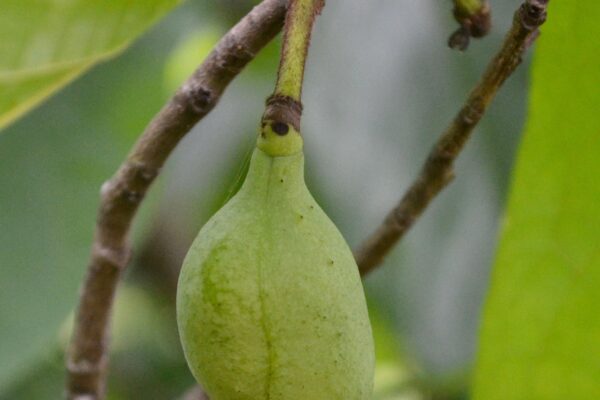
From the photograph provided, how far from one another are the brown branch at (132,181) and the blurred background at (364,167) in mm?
339

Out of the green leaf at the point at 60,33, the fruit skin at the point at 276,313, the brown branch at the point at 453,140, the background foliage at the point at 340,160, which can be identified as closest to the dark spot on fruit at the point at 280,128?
the fruit skin at the point at 276,313

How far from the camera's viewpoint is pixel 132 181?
1038 mm

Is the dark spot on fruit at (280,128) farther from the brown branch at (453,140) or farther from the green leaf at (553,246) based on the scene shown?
the green leaf at (553,246)

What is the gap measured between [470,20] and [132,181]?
1.11 ft

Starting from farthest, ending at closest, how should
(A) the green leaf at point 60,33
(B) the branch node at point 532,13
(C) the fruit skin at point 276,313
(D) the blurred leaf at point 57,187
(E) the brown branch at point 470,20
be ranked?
(D) the blurred leaf at point 57,187
(A) the green leaf at point 60,33
(E) the brown branch at point 470,20
(B) the branch node at point 532,13
(C) the fruit skin at point 276,313

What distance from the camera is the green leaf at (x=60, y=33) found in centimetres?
108

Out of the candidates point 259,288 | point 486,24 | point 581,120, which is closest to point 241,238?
point 259,288

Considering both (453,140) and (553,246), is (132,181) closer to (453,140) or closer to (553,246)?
(453,140)

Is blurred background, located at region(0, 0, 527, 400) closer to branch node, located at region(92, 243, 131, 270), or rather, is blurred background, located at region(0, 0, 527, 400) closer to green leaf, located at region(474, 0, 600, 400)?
branch node, located at region(92, 243, 131, 270)

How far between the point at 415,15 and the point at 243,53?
0.96m

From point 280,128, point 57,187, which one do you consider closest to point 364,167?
point 57,187

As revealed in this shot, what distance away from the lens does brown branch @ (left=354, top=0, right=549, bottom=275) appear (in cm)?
88

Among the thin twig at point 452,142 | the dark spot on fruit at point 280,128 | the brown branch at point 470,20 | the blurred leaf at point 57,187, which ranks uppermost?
the blurred leaf at point 57,187

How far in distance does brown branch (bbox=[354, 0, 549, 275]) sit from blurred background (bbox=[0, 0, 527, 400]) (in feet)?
1.67
